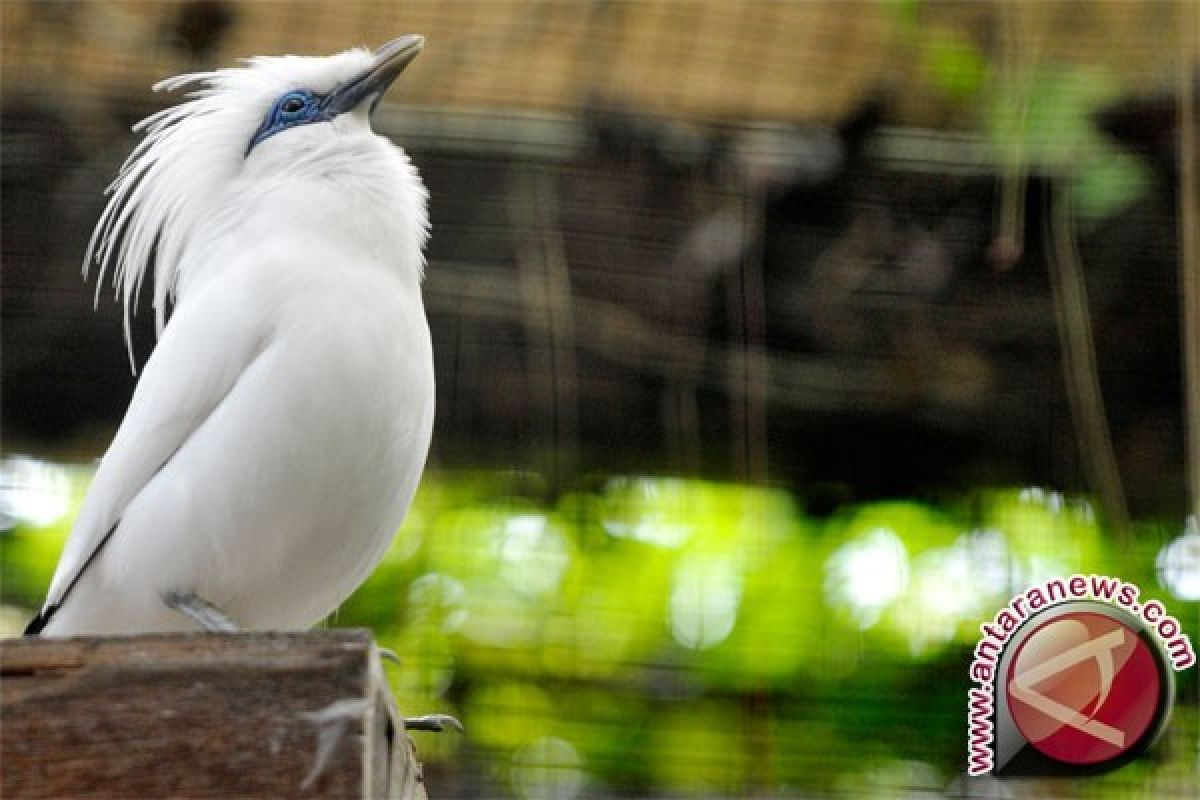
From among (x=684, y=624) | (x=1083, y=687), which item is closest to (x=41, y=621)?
(x=1083, y=687)

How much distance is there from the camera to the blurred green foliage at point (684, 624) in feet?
16.0

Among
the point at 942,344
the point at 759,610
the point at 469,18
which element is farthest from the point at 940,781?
the point at 469,18

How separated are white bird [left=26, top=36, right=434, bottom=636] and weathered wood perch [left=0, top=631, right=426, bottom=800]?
0.76m

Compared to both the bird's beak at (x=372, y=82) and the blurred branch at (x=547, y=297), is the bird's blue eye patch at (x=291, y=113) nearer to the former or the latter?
the bird's beak at (x=372, y=82)

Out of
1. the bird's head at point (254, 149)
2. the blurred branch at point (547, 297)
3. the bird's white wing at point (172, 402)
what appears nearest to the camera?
the bird's white wing at point (172, 402)

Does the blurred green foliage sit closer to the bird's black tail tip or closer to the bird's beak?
the bird's beak

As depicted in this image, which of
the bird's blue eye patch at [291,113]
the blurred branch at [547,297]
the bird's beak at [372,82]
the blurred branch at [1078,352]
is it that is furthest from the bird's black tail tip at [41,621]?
the blurred branch at [1078,352]

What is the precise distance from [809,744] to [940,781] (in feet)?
1.27

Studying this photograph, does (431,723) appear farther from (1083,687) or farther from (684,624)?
(684,624)

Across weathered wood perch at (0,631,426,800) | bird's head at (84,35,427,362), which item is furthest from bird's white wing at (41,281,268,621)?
weathered wood perch at (0,631,426,800)

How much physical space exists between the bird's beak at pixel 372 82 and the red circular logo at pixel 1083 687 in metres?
1.65

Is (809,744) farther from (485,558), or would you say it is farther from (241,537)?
(241,537)

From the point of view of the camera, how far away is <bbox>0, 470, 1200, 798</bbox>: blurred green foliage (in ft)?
16.0

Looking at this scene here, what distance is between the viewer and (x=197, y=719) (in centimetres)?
199
